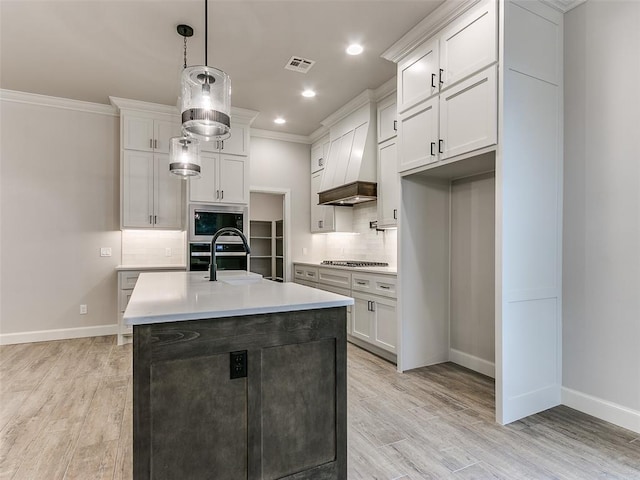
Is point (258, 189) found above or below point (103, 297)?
above

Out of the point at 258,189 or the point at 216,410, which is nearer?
the point at 216,410

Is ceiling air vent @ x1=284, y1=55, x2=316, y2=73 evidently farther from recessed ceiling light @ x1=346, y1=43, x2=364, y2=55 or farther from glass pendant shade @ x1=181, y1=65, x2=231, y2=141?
glass pendant shade @ x1=181, y1=65, x2=231, y2=141

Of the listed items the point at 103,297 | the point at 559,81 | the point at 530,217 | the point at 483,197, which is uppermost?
the point at 559,81

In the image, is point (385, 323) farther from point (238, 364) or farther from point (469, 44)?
point (469, 44)

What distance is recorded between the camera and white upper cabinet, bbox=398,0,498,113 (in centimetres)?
252

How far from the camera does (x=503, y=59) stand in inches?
94.9

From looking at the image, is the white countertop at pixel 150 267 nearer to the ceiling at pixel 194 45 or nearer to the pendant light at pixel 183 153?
the pendant light at pixel 183 153

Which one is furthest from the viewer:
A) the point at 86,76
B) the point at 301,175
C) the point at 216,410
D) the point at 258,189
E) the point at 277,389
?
the point at 301,175

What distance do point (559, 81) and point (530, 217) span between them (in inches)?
43.4

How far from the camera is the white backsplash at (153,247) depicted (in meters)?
4.91

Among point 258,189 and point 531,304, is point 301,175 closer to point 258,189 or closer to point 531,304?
point 258,189

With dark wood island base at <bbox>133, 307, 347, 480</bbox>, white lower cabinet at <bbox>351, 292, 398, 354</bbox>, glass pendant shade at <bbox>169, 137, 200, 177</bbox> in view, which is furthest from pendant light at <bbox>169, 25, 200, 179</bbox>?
white lower cabinet at <bbox>351, 292, 398, 354</bbox>

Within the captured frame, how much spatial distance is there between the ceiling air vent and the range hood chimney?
2.92 feet

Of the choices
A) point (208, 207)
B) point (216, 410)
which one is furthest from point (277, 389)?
point (208, 207)
